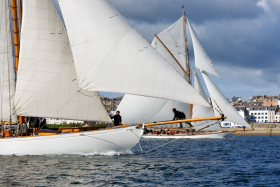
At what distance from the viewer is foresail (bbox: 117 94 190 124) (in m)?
51.4

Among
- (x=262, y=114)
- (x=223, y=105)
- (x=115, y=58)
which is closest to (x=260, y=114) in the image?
(x=262, y=114)

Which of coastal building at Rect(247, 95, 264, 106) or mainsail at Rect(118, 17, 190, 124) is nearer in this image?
mainsail at Rect(118, 17, 190, 124)

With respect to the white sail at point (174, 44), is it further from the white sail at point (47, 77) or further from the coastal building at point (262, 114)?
the coastal building at point (262, 114)

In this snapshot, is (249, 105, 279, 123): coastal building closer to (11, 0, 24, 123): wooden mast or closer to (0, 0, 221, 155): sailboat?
(0, 0, 221, 155): sailboat

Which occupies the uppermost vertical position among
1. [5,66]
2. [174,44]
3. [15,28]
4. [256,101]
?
[174,44]

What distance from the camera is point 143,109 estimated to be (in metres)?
52.6

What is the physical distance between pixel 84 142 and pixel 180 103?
113ft

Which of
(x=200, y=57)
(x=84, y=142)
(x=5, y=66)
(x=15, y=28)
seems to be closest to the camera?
(x=84, y=142)

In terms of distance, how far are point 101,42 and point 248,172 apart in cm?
1096

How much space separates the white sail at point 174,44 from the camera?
56684 mm

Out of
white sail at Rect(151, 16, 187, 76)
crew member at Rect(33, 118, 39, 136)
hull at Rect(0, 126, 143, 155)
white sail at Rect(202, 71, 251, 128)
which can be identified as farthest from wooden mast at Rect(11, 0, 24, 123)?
white sail at Rect(151, 16, 187, 76)

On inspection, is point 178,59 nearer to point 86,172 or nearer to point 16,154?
point 16,154

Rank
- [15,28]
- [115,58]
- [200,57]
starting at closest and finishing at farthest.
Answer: [115,58], [15,28], [200,57]

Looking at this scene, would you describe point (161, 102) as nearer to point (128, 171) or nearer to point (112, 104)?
point (128, 171)
